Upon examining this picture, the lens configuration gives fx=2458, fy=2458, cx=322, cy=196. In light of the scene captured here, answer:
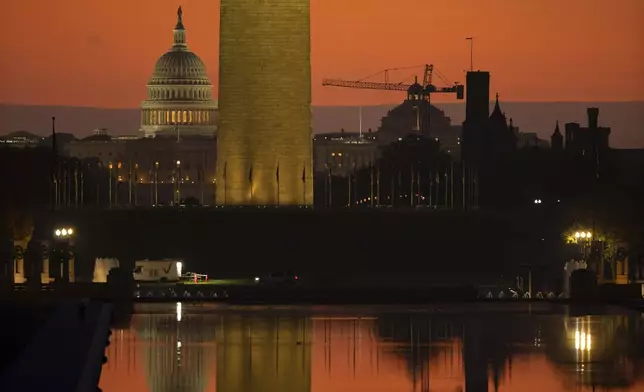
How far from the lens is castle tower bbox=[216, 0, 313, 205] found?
9925cm

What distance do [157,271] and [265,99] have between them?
1704 cm

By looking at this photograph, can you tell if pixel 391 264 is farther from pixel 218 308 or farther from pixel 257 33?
pixel 218 308

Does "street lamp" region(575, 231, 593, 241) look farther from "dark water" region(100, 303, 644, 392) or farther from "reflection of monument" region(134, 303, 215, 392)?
"reflection of monument" region(134, 303, 215, 392)

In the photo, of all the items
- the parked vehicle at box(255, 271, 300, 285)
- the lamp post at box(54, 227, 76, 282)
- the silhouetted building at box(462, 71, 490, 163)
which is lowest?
the parked vehicle at box(255, 271, 300, 285)

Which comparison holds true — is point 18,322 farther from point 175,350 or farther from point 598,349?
point 598,349

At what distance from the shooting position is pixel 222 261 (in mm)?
102125

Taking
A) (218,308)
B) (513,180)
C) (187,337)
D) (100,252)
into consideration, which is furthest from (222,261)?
(187,337)

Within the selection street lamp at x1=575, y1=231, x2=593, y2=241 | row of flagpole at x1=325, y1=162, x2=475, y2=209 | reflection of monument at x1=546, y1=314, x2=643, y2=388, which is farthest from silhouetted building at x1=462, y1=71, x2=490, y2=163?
reflection of monument at x1=546, y1=314, x2=643, y2=388

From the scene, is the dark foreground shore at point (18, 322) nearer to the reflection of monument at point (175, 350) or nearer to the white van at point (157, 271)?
the reflection of monument at point (175, 350)

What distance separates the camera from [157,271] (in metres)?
84.8

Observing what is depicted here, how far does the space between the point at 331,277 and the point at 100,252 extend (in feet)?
46.8

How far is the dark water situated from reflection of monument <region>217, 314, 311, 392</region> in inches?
0.7

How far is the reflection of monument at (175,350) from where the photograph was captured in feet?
125

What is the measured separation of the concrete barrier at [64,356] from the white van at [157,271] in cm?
3354
